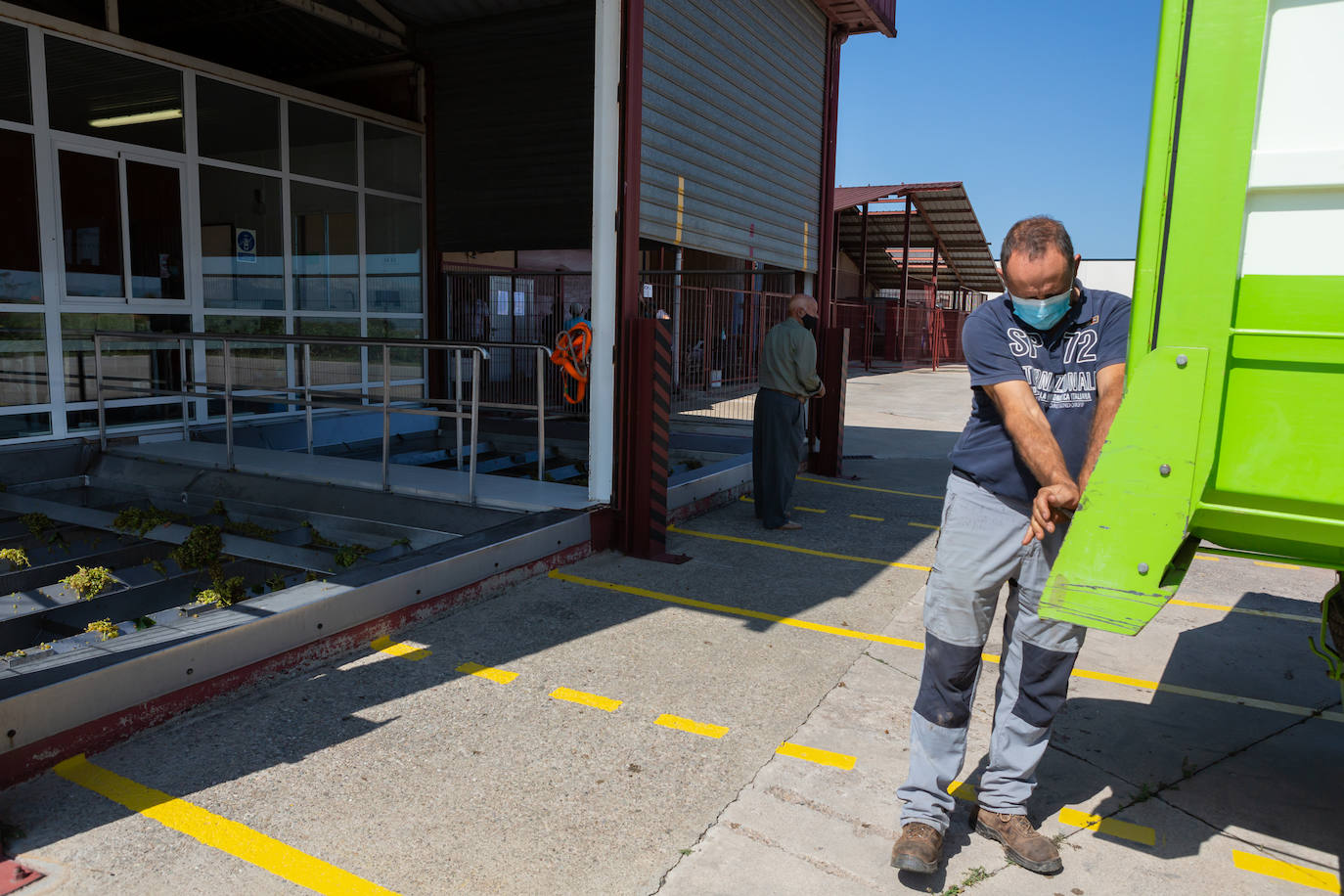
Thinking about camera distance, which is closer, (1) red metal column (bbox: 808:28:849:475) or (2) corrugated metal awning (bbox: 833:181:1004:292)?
(1) red metal column (bbox: 808:28:849:475)

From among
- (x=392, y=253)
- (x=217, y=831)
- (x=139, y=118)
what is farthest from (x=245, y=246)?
(x=217, y=831)

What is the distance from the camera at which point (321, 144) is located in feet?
34.1

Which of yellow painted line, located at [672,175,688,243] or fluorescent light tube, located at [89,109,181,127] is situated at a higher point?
fluorescent light tube, located at [89,109,181,127]

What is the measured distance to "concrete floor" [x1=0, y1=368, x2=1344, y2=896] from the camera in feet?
9.26

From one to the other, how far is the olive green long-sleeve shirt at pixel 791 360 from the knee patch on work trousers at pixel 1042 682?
4.70m

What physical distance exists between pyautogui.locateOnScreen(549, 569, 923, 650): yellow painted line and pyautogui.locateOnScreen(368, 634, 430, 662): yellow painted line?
1436 mm

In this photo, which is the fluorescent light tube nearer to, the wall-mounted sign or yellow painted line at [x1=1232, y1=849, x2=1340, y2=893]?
the wall-mounted sign

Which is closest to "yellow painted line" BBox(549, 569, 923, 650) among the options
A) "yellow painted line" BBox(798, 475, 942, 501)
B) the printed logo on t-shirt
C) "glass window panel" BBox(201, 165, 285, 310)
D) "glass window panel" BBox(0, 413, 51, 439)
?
the printed logo on t-shirt

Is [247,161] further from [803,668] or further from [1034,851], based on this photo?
[1034,851]

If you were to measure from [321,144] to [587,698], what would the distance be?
8.71 m

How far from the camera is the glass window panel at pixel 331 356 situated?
412 inches

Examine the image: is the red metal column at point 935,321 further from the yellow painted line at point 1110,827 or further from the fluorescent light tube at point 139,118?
the yellow painted line at point 1110,827

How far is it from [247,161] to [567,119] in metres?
3.48

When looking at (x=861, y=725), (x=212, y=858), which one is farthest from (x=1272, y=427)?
(x=212, y=858)
